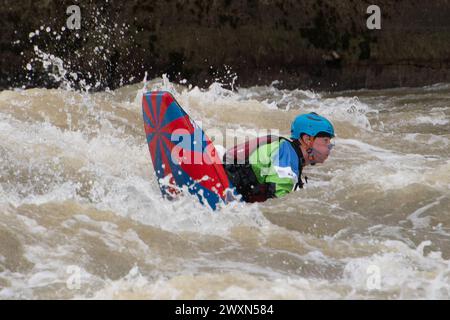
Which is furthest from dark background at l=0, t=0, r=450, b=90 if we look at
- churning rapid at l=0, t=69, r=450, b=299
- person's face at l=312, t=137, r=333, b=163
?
person's face at l=312, t=137, r=333, b=163

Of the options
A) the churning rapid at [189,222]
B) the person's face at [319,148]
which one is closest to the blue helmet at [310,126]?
the person's face at [319,148]

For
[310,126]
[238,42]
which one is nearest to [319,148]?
[310,126]

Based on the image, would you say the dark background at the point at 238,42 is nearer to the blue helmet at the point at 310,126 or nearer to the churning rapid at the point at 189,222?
the churning rapid at the point at 189,222

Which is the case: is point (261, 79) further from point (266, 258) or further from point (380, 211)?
point (266, 258)

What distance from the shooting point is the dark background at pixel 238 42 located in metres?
13.7

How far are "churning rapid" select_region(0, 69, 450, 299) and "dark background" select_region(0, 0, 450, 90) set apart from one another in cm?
305

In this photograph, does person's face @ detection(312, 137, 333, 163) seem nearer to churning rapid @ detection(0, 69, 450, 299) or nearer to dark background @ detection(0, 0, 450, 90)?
churning rapid @ detection(0, 69, 450, 299)

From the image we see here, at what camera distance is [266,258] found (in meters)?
6.20

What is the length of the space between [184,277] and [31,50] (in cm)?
875

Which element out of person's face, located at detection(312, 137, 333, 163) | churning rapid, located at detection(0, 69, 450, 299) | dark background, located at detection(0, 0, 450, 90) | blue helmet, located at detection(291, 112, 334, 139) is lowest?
churning rapid, located at detection(0, 69, 450, 299)

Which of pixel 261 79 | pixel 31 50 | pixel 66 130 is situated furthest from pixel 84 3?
pixel 66 130

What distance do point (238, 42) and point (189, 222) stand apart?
783 centimetres

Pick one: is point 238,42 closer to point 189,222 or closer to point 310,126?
point 310,126

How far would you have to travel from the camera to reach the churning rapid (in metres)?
5.57
